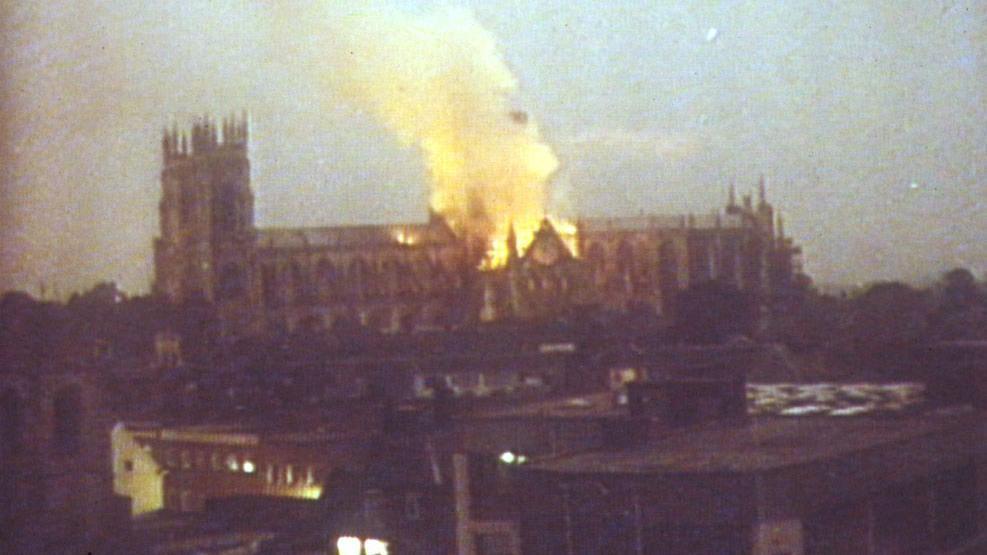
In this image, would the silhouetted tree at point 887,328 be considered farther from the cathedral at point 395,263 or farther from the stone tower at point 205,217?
the stone tower at point 205,217

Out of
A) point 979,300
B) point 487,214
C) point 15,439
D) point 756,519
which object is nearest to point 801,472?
point 756,519

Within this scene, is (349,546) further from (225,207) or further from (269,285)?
(225,207)

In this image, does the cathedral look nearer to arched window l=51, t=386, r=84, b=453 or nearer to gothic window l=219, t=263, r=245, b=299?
gothic window l=219, t=263, r=245, b=299

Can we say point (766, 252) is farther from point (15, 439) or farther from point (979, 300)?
point (15, 439)

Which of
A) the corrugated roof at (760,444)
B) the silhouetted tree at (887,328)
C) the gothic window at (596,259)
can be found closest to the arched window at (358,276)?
the gothic window at (596,259)

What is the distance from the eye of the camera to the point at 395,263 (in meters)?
3.93

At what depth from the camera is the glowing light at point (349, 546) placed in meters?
3.19

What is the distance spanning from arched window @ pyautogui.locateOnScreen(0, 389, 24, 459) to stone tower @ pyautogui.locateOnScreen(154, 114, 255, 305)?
1.50 feet

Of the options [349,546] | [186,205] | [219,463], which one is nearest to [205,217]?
[186,205]

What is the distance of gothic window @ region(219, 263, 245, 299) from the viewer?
385 cm

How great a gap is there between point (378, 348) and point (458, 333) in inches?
8.6

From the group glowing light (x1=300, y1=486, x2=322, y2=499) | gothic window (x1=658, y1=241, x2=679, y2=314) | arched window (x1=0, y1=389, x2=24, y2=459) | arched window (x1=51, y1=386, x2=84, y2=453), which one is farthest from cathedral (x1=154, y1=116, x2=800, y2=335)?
glowing light (x1=300, y1=486, x2=322, y2=499)

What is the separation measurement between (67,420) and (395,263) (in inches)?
37.9

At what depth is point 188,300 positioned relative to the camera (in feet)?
12.4
